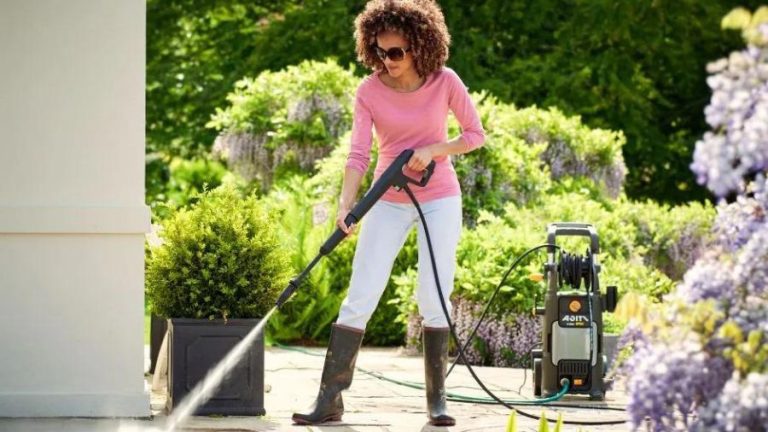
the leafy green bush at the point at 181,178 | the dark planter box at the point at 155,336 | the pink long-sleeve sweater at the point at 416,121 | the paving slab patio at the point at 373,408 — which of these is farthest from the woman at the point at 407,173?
the leafy green bush at the point at 181,178

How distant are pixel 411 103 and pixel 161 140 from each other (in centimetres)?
1048

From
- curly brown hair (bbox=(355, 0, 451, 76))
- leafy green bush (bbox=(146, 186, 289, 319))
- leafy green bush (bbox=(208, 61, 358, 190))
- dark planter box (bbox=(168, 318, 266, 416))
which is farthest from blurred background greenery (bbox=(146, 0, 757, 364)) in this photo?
curly brown hair (bbox=(355, 0, 451, 76))

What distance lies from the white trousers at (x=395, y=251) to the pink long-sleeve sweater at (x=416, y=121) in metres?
0.05

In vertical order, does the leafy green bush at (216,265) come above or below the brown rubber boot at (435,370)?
above

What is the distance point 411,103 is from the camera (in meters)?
5.43

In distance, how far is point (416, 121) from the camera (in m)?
5.41

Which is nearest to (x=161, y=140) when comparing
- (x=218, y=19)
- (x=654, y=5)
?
(x=218, y=19)

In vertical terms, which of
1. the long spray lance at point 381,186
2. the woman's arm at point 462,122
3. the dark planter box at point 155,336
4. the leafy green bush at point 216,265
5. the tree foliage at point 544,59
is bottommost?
the dark planter box at point 155,336

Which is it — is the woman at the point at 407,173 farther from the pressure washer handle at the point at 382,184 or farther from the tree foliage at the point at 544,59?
the tree foliage at the point at 544,59

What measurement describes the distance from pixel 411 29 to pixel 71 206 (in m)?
1.43

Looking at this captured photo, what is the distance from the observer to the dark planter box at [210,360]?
5.62m

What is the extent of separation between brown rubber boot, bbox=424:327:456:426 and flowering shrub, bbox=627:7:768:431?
2007 millimetres

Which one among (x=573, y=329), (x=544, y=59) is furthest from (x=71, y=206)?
(x=544, y=59)

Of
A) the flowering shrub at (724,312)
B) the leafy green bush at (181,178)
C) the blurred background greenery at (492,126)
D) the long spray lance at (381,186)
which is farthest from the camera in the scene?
the leafy green bush at (181,178)
